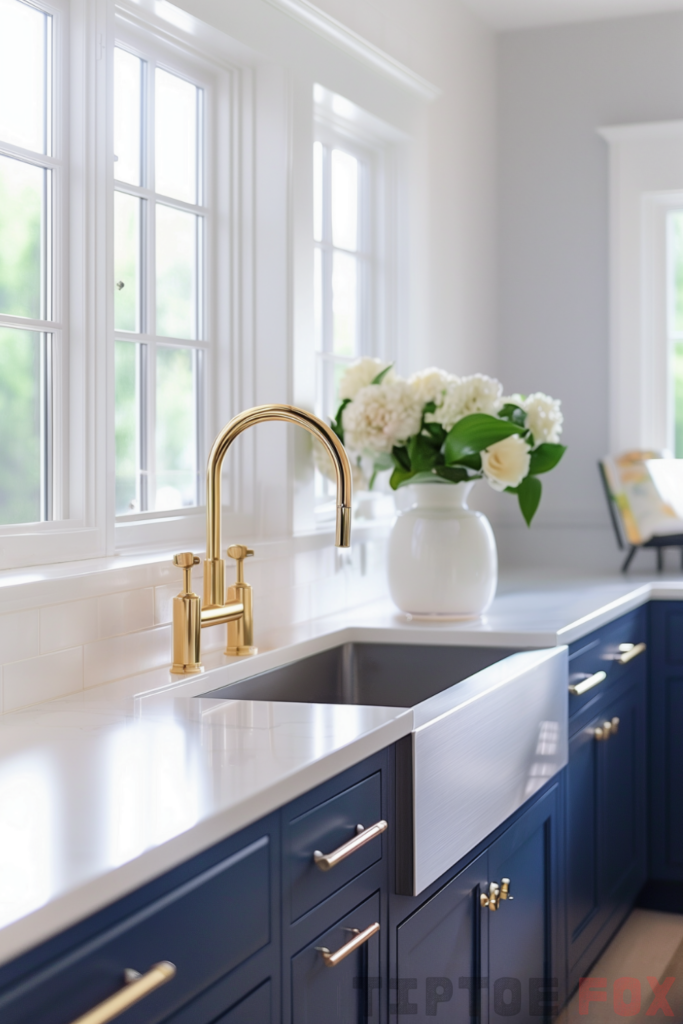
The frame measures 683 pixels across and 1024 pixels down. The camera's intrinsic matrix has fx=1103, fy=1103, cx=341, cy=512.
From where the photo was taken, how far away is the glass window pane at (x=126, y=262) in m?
2.15

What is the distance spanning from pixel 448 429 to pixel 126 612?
914 millimetres

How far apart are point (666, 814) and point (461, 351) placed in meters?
1.56

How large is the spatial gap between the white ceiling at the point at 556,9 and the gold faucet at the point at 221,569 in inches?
91.1

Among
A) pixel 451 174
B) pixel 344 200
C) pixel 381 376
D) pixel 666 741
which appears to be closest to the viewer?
pixel 381 376

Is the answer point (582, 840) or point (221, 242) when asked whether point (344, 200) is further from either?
point (582, 840)

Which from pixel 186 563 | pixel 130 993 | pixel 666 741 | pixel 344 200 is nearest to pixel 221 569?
pixel 186 563

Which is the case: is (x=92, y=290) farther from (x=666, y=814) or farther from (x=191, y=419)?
(x=666, y=814)

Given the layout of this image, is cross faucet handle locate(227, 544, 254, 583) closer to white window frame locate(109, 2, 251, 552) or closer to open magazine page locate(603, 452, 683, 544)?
white window frame locate(109, 2, 251, 552)

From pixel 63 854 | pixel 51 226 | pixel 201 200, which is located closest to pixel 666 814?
pixel 201 200

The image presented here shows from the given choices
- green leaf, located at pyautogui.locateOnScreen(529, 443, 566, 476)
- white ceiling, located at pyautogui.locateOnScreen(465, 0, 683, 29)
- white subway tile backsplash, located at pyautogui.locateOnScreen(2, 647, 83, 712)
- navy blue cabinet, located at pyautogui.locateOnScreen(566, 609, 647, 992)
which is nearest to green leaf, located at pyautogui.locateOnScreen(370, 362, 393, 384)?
green leaf, located at pyautogui.locateOnScreen(529, 443, 566, 476)

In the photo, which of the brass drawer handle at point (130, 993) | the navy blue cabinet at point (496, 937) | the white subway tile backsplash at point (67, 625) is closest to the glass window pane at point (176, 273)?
the white subway tile backsplash at point (67, 625)

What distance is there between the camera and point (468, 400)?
2.41 m

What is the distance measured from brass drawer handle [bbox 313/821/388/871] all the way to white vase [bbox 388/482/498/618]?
1044mm

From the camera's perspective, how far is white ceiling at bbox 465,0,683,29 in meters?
3.63
